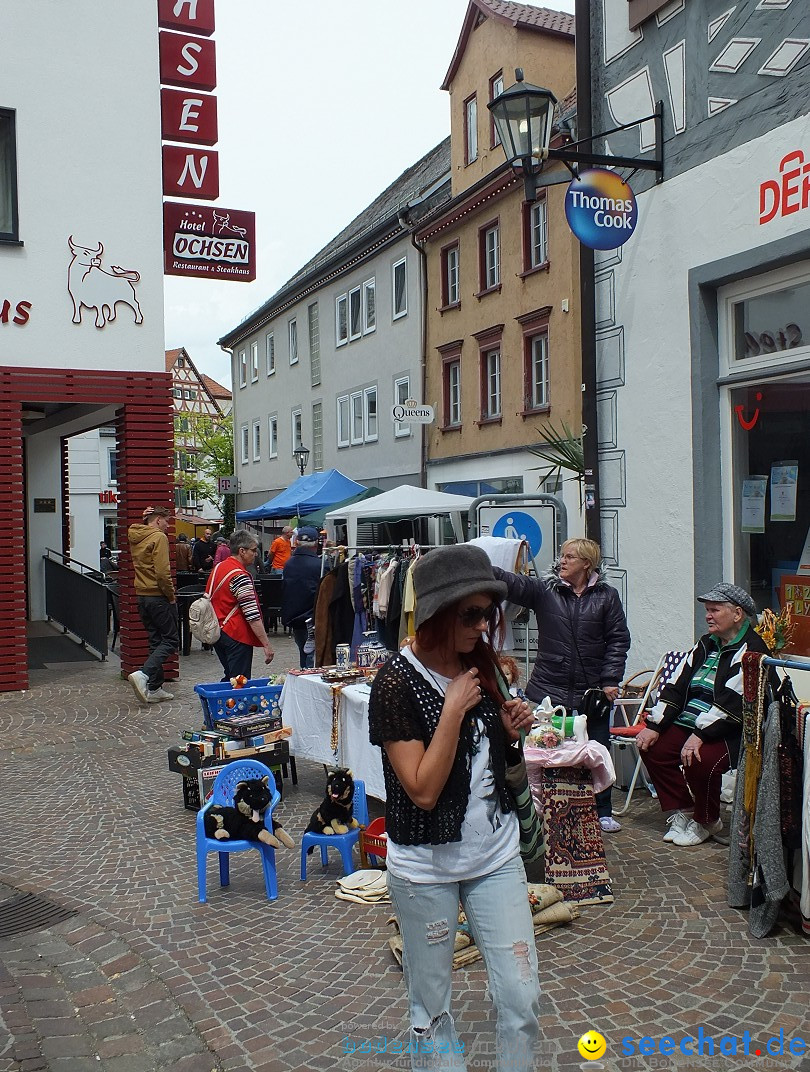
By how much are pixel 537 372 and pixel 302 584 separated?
12.4 m

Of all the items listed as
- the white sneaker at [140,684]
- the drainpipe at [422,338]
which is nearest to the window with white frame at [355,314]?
the drainpipe at [422,338]

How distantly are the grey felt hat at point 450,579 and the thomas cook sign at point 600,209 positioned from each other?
4.88 m

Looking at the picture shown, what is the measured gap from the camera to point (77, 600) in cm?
1462

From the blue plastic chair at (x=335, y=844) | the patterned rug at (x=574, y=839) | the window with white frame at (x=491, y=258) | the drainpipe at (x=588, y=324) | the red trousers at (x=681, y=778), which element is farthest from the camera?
the window with white frame at (x=491, y=258)

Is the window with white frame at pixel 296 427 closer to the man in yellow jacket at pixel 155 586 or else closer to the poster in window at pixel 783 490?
the man in yellow jacket at pixel 155 586

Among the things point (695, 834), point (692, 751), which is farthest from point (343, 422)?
point (692, 751)

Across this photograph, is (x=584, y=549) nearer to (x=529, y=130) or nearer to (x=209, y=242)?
(x=529, y=130)

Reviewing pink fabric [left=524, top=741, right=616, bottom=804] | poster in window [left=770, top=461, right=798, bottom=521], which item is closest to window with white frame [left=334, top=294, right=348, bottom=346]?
poster in window [left=770, top=461, right=798, bottom=521]

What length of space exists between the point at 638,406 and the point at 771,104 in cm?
224

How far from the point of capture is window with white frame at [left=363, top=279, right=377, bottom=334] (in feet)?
92.6

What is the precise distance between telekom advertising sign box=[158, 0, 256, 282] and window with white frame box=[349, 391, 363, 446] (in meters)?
16.6

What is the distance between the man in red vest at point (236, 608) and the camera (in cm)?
869

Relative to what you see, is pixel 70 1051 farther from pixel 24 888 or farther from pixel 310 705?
pixel 310 705

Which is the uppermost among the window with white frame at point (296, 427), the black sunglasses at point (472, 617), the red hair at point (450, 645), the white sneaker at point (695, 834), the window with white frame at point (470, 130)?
the window with white frame at point (470, 130)
